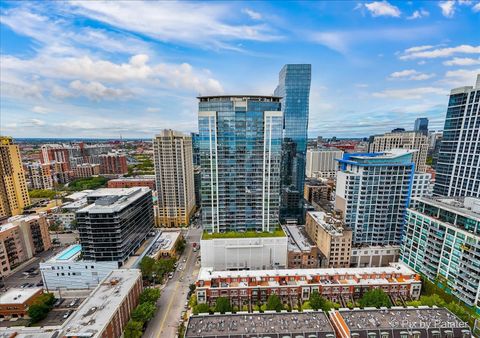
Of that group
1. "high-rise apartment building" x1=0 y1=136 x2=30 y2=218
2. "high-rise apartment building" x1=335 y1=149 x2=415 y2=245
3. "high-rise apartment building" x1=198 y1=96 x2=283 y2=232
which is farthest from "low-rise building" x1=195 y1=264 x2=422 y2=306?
"high-rise apartment building" x1=0 y1=136 x2=30 y2=218

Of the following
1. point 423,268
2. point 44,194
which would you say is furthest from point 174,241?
point 44,194

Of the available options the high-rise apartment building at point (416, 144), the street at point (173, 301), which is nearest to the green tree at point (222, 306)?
the street at point (173, 301)

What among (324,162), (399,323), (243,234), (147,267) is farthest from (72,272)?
(324,162)

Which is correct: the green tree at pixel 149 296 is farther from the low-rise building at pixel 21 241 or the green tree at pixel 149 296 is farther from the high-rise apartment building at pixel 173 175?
the low-rise building at pixel 21 241

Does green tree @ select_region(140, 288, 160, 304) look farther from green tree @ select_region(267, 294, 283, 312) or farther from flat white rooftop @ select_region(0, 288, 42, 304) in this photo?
flat white rooftop @ select_region(0, 288, 42, 304)

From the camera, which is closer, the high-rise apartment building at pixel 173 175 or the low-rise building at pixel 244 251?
the low-rise building at pixel 244 251

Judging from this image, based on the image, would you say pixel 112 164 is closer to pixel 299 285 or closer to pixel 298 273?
pixel 298 273
